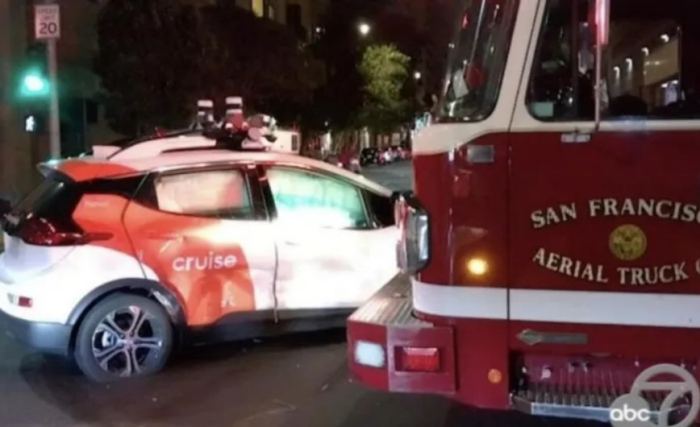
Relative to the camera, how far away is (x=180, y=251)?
7.57 m

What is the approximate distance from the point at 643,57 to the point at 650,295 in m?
1.07

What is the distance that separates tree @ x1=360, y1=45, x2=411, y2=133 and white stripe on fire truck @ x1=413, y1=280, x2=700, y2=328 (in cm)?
4828

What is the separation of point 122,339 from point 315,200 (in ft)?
5.92

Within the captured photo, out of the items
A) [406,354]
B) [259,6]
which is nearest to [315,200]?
[406,354]

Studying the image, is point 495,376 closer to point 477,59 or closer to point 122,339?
point 477,59

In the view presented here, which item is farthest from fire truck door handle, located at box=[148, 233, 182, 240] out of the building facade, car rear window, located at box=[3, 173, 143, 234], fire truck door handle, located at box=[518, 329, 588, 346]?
the building facade

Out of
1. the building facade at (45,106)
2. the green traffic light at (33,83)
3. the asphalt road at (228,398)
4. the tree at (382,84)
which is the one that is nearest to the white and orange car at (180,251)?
the asphalt road at (228,398)

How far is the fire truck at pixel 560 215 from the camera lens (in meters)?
4.45

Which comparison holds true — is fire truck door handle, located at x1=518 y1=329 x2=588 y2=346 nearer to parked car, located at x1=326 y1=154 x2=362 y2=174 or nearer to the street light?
parked car, located at x1=326 y1=154 x2=362 y2=174

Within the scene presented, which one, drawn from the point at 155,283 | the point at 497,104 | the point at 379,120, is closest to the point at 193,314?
the point at 155,283

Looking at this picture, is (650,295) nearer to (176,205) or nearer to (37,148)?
(176,205)

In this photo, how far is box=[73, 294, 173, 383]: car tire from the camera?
24.1 ft

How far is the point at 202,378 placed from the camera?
7633mm

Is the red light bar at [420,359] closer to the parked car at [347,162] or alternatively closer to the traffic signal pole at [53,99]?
the traffic signal pole at [53,99]
